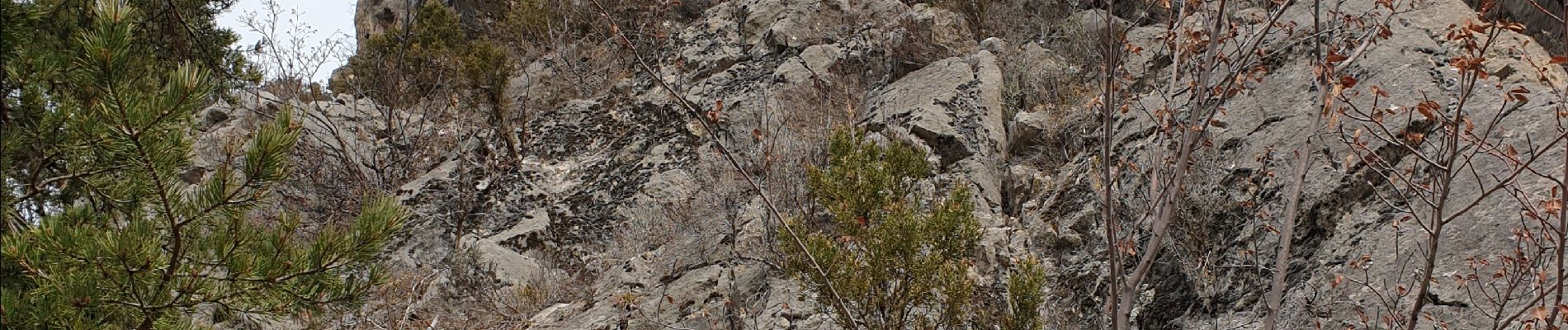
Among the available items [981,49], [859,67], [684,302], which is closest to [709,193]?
[684,302]

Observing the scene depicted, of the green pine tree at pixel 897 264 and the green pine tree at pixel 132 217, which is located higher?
the green pine tree at pixel 132 217

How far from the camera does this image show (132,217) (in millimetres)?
2924

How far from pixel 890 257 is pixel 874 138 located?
8.17 ft

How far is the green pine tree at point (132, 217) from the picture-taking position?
2.69 m

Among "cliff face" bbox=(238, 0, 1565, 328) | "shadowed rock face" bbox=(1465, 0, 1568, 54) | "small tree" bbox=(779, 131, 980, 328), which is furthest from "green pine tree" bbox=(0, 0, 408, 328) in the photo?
"shadowed rock face" bbox=(1465, 0, 1568, 54)

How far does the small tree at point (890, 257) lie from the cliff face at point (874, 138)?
1.92ft

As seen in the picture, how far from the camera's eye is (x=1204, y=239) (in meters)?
4.75

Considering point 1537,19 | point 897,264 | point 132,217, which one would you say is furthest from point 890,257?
point 1537,19

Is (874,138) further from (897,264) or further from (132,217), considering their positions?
(132,217)

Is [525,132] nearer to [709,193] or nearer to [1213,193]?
[709,193]

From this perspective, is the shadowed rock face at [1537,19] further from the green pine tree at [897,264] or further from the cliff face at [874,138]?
the green pine tree at [897,264]

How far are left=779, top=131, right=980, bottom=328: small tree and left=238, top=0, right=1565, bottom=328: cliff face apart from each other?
0.59m

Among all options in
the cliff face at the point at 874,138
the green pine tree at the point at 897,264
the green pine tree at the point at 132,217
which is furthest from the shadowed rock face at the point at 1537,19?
the green pine tree at the point at 132,217

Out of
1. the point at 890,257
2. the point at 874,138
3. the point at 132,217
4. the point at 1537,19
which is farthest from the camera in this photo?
the point at 874,138
